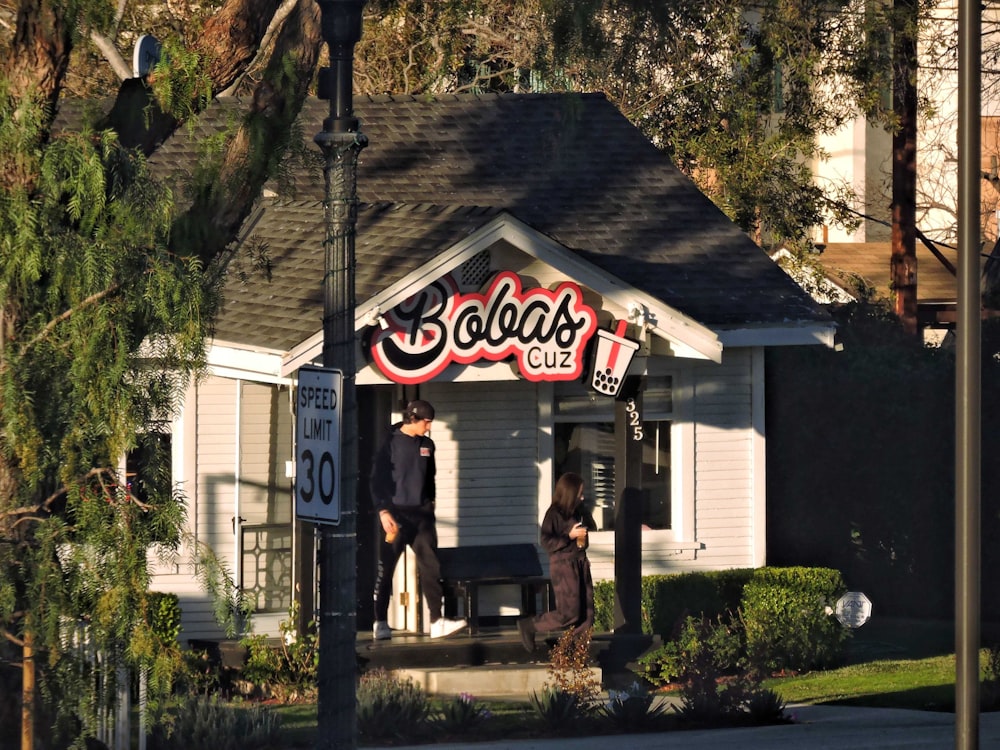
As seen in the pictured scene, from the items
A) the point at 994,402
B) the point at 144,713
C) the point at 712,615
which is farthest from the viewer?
the point at 994,402

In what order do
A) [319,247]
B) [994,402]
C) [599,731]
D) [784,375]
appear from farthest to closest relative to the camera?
[784,375] < [994,402] < [319,247] < [599,731]

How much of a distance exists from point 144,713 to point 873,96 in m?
Result: 17.5

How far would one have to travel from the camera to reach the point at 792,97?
82.2 feet

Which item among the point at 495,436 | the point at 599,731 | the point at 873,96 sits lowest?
the point at 599,731

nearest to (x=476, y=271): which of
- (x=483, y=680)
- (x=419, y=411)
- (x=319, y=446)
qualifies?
(x=419, y=411)

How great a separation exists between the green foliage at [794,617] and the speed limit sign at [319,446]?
8309mm

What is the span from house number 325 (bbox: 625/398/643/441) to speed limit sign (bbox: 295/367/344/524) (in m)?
6.65

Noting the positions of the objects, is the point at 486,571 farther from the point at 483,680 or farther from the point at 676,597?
the point at 676,597

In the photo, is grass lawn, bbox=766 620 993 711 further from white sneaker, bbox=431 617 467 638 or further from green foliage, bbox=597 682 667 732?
white sneaker, bbox=431 617 467 638

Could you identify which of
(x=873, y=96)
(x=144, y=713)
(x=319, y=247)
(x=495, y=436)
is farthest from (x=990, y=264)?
(x=144, y=713)

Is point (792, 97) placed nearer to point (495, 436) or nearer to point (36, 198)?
point (495, 436)

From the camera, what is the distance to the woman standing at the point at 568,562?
46.4 ft

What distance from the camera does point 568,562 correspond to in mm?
14164

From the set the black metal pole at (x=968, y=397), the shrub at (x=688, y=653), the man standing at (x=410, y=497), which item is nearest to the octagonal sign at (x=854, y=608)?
the shrub at (x=688, y=653)
